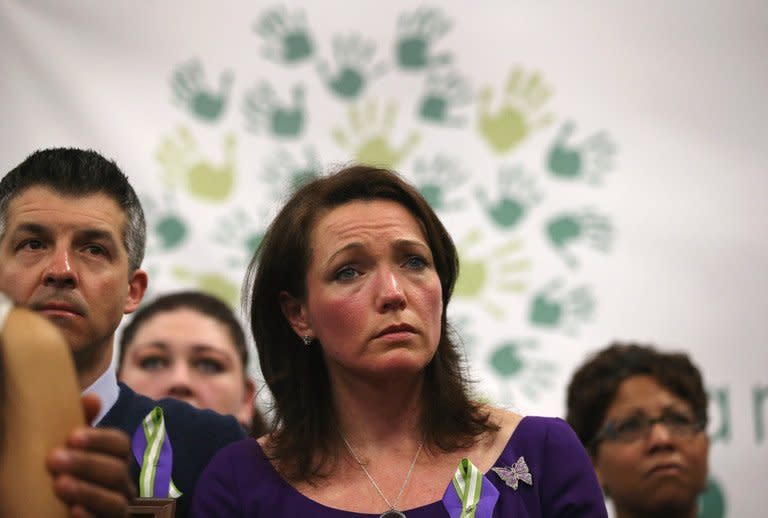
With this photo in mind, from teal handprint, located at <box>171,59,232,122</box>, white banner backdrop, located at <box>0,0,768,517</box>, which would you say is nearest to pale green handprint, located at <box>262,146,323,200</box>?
white banner backdrop, located at <box>0,0,768,517</box>

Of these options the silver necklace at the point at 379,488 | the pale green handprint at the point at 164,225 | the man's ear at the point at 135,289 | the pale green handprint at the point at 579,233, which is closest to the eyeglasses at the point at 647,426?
the pale green handprint at the point at 579,233

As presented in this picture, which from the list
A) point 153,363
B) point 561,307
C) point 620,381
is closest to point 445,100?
point 561,307

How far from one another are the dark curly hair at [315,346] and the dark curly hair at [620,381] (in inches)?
39.1

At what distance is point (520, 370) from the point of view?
12.1 feet

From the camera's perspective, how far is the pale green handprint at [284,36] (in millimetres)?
3857

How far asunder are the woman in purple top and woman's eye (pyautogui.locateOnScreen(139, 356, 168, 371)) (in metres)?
0.98

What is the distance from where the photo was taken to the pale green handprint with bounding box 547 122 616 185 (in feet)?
12.5

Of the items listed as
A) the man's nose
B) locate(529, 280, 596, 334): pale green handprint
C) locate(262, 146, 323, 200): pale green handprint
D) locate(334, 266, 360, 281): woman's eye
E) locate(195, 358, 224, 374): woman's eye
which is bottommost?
locate(334, 266, 360, 281): woman's eye

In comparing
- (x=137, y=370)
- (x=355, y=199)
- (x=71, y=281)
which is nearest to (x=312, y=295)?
(x=355, y=199)

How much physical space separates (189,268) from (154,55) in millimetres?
724

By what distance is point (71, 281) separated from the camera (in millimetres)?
2195

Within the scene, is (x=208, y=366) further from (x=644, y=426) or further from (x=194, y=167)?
(x=644, y=426)

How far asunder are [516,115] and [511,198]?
0.94 feet

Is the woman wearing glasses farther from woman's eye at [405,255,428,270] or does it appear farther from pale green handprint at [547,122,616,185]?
woman's eye at [405,255,428,270]
